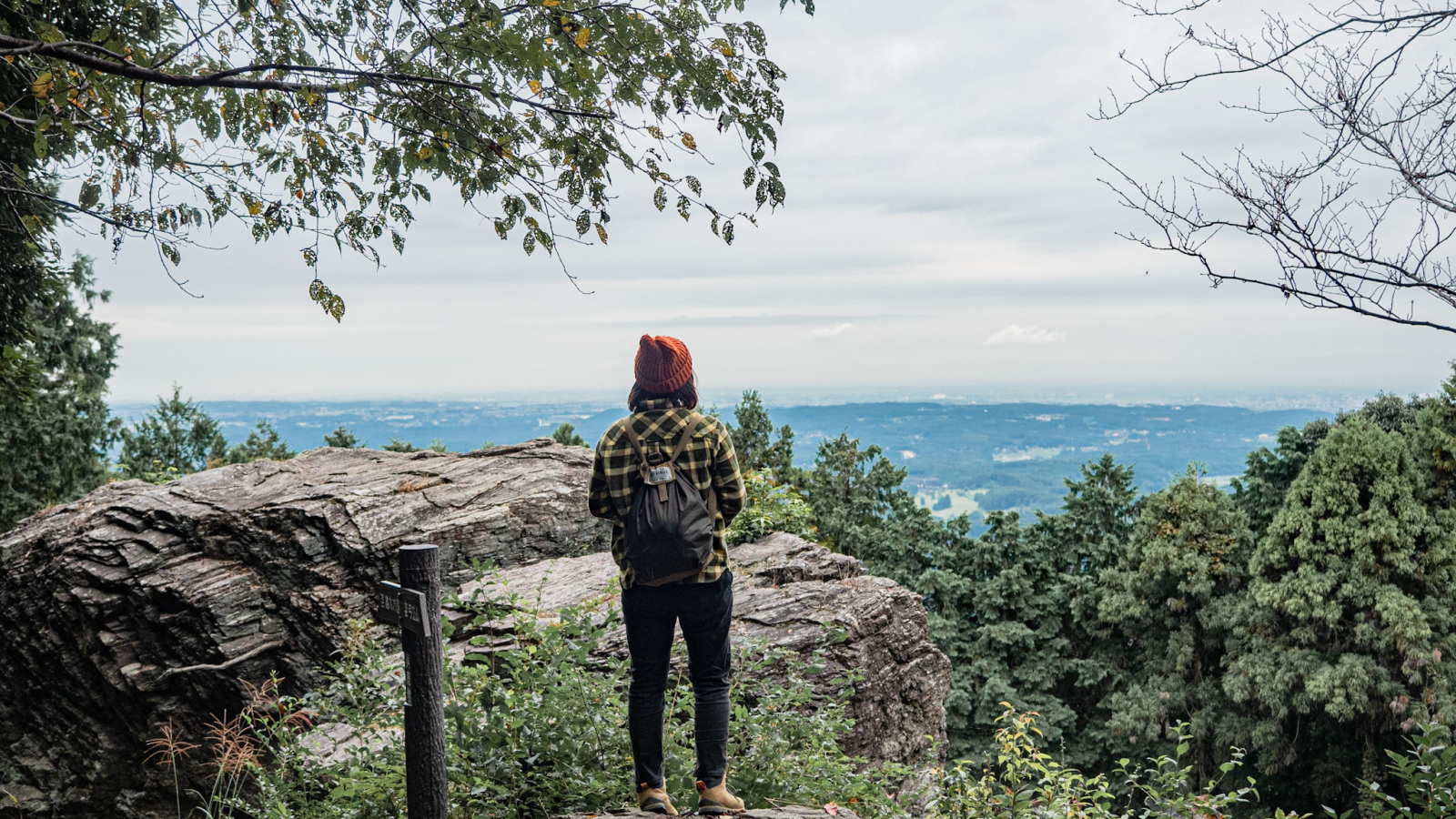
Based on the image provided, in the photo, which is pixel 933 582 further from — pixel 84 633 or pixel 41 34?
pixel 41 34

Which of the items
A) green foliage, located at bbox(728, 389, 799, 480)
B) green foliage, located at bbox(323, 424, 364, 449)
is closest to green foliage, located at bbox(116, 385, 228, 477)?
green foliage, located at bbox(323, 424, 364, 449)

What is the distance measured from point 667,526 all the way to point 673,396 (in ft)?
2.14

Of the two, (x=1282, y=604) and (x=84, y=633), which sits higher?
(x=84, y=633)

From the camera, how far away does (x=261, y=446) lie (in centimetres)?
2441

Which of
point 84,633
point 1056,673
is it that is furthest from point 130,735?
point 1056,673

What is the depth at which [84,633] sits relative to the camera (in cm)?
829

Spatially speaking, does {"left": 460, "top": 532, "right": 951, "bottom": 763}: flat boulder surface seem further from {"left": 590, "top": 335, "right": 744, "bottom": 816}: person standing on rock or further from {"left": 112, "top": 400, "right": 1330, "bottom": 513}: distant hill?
{"left": 112, "top": 400, "right": 1330, "bottom": 513}: distant hill

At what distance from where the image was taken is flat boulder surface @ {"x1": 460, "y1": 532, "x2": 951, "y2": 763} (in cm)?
718

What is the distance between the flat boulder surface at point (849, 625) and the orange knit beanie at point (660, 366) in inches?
124

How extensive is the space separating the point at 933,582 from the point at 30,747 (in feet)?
70.8

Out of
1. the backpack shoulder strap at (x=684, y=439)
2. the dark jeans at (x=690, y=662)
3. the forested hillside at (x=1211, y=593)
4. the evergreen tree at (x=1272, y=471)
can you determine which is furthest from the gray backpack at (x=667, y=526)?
the evergreen tree at (x=1272, y=471)

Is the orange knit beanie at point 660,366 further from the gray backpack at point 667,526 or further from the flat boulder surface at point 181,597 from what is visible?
the flat boulder surface at point 181,597

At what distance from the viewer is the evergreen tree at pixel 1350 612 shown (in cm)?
1823

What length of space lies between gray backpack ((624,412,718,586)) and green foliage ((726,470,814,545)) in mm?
5414
